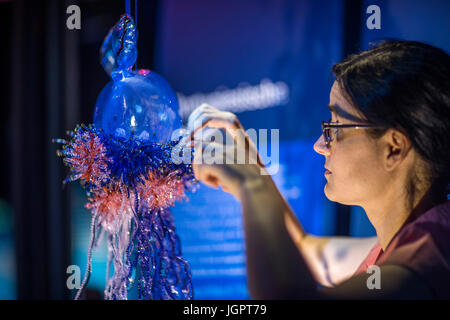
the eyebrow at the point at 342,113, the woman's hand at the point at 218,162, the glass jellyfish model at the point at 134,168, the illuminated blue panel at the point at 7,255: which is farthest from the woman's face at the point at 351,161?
the illuminated blue panel at the point at 7,255

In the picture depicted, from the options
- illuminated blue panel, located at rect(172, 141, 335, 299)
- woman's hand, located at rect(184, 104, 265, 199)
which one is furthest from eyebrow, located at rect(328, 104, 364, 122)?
illuminated blue panel, located at rect(172, 141, 335, 299)

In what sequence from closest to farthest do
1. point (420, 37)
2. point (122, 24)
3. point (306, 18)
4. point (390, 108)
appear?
point (390, 108)
point (122, 24)
point (420, 37)
point (306, 18)

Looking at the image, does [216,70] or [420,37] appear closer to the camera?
[420,37]

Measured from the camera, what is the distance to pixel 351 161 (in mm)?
1073

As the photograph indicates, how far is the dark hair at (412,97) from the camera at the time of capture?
0.98 meters

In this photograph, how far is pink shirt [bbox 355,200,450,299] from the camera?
88cm

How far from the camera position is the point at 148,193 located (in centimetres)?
105

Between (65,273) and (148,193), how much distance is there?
67.8 inches

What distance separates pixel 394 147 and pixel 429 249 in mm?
286

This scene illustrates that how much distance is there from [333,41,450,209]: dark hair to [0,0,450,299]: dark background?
3.36 ft

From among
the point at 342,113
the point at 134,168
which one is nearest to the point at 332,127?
the point at 342,113

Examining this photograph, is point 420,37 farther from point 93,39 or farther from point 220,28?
point 93,39

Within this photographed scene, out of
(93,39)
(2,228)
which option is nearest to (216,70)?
(93,39)

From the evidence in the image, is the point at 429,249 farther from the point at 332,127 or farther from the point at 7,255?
the point at 7,255
